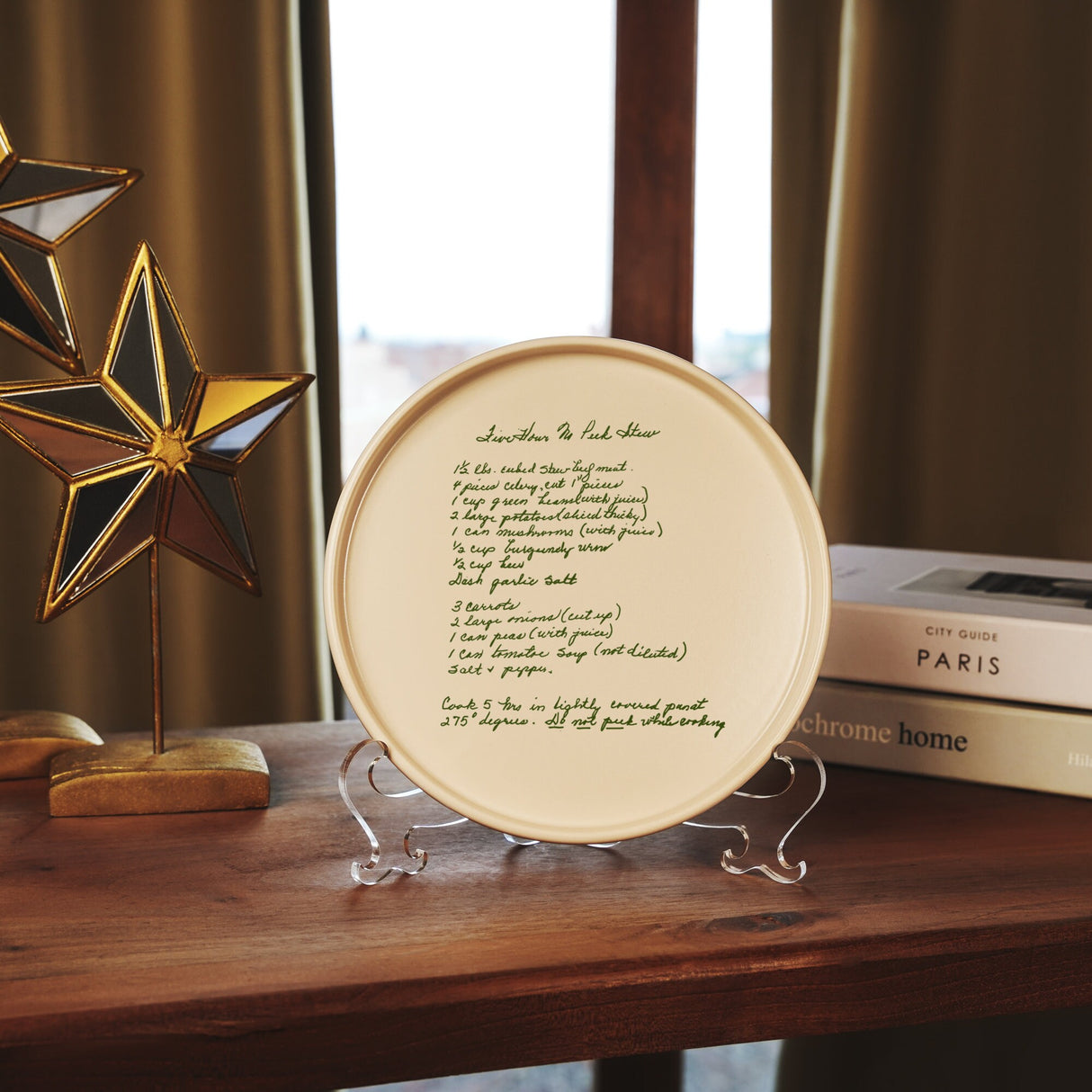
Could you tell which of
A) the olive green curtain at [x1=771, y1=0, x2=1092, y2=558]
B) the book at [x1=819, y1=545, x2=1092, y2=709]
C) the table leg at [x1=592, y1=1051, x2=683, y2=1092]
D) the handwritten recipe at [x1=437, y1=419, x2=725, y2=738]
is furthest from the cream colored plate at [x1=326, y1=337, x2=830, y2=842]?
the olive green curtain at [x1=771, y1=0, x2=1092, y2=558]

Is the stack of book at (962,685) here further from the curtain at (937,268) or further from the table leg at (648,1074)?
the curtain at (937,268)

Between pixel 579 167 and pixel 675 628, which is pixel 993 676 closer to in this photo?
pixel 675 628

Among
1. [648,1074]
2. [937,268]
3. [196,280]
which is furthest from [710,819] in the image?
[937,268]

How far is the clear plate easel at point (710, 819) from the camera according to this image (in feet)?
2.08

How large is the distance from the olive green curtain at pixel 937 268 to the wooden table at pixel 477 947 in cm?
93

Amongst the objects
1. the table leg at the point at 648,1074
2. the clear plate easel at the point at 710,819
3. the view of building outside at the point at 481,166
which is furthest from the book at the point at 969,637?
the view of building outside at the point at 481,166

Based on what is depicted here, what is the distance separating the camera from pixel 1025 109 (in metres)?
1.46

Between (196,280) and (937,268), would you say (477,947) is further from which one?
(937,268)

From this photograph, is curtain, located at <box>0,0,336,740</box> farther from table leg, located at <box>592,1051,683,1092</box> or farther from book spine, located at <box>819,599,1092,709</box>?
book spine, located at <box>819,599,1092,709</box>

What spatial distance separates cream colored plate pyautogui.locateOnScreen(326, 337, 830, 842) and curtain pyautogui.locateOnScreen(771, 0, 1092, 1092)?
940 mm

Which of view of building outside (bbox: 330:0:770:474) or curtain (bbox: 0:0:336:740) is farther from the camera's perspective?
view of building outside (bbox: 330:0:770:474)

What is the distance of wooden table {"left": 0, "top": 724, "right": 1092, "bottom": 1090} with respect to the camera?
50 centimetres

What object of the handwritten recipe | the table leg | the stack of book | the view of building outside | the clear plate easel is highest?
the view of building outside

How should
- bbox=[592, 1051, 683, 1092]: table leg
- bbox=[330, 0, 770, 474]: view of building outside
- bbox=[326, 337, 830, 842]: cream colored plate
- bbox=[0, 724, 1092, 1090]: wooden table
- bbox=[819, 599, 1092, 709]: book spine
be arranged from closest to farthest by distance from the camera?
bbox=[0, 724, 1092, 1090]: wooden table → bbox=[326, 337, 830, 842]: cream colored plate → bbox=[819, 599, 1092, 709]: book spine → bbox=[592, 1051, 683, 1092]: table leg → bbox=[330, 0, 770, 474]: view of building outside
